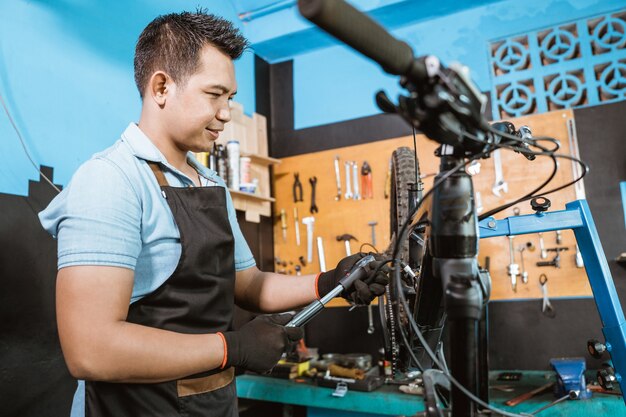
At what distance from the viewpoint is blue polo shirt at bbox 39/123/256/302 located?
2.89ft

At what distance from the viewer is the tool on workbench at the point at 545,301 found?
2.32 m

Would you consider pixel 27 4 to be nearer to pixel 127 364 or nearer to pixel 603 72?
pixel 127 364

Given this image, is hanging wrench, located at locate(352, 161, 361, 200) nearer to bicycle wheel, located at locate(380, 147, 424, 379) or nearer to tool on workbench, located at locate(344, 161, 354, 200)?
tool on workbench, located at locate(344, 161, 354, 200)

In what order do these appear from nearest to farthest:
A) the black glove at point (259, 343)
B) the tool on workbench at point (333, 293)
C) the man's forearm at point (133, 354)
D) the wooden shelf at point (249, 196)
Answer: the man's forearm at point (133, 354) → the black glove at point (259, 343) → the tool on workbench at point (333, 293) → the wooden shelf at point (249, 196)

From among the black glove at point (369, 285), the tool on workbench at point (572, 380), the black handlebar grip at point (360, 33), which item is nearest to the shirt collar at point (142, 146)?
the black glove at point (369, 285)

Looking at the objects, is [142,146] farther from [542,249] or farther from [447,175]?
[542,249]

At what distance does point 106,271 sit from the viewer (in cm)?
87

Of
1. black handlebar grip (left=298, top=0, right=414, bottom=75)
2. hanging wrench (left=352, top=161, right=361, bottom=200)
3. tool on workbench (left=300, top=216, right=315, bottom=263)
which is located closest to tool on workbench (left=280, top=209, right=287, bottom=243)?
tool on workbench (left=300, top=216, right=315, bottom=263)

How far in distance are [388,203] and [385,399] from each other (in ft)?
3.78

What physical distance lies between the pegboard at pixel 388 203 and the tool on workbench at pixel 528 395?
56cm

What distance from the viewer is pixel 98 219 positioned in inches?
35.4

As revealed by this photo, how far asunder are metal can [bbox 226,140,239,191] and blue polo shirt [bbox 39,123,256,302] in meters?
1.33

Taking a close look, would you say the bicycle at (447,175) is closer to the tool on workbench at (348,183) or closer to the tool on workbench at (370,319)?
the tool on workbench at (370,319)

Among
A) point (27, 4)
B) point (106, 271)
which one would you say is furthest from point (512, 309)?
point (27, 4)
